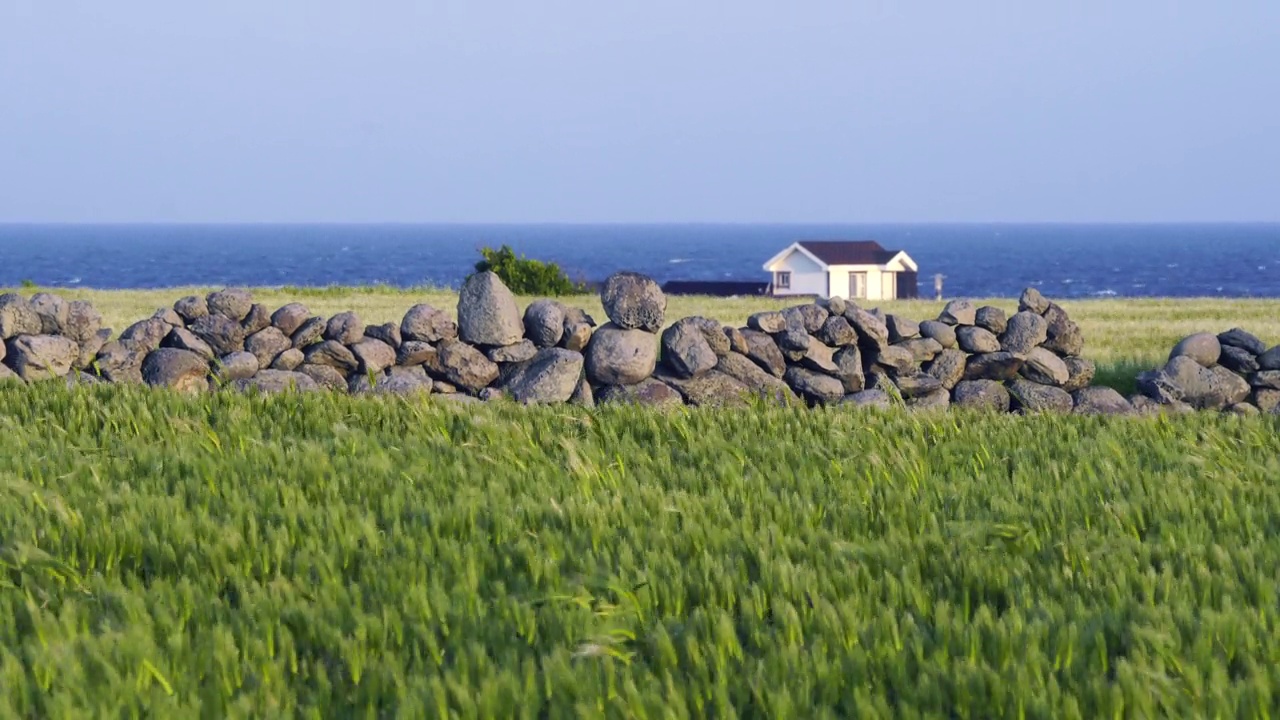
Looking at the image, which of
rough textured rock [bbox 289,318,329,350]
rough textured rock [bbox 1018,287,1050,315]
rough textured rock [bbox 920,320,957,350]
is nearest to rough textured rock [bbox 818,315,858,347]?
rough textured rock [bbox 920,320,957,350]

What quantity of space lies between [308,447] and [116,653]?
2.72m

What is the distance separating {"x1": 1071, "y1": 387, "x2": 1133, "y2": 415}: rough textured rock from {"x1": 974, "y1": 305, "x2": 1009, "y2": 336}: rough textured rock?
0.86 metres

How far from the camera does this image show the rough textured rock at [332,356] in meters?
9.70

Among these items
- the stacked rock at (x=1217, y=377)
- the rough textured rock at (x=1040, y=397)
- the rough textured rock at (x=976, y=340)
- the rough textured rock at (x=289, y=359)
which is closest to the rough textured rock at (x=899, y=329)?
the rough textured rock at (x=976, y=340)

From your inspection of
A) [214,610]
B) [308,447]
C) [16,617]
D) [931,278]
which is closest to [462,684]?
[214,610]

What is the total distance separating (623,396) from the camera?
9.43m

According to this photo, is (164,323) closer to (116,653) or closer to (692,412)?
(692,412)

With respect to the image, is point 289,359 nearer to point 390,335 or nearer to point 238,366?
point 238,366

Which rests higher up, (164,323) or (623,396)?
(164,323)

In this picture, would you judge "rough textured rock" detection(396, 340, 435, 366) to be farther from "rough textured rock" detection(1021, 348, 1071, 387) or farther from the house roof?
the house roof

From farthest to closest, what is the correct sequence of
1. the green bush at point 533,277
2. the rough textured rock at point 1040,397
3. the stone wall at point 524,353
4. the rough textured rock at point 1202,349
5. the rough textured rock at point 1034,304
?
the green bush at point 533,277 < the rough textured rock at point 1034,304 < the rough textured rock at point 1202,349 < the rough textured rock at point 1040,397 < the stone wall at point 524,353

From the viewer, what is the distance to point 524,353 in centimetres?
964

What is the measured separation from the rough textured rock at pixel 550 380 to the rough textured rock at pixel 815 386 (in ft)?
6.17

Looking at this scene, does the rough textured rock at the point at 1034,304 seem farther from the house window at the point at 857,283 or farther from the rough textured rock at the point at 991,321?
the house window at the point at 857,283
